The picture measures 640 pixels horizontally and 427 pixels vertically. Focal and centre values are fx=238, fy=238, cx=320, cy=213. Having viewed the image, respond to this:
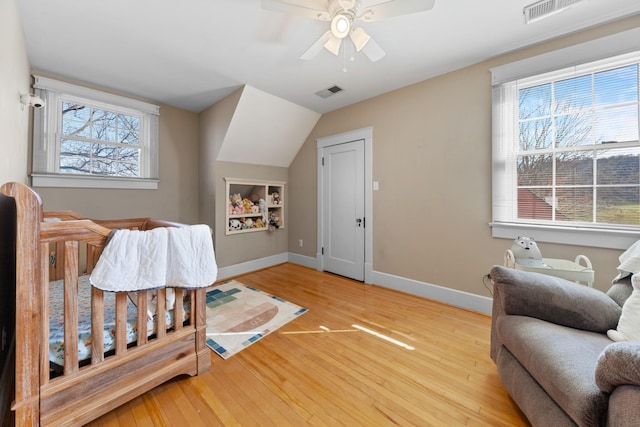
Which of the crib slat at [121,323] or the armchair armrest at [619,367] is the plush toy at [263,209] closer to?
the crib slat at [121,323]

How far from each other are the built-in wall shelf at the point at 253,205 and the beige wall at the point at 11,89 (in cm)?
181

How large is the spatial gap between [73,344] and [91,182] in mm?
2349

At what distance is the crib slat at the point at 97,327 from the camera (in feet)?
3.77

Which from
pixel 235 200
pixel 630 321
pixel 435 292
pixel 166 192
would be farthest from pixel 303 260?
pixel 630 321

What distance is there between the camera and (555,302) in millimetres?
1231

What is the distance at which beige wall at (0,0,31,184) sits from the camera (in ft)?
4.47

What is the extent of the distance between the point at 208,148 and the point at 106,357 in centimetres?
276

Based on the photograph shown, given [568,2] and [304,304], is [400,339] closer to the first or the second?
[304,304]

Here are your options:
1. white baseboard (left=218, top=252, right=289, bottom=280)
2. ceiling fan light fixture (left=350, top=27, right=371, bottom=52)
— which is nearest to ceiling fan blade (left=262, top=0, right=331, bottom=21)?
ceiling fan light fixture (left=350, top=27, right=371, bottom=52)

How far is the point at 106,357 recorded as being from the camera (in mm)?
1217

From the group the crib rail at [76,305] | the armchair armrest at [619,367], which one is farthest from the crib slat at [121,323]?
the armchair armrest at [619,367]

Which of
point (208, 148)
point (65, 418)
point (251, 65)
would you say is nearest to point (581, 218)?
point (251, 65)

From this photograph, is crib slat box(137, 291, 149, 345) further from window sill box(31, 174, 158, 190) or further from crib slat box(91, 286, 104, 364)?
window sill box(31, 174, 158, 190)

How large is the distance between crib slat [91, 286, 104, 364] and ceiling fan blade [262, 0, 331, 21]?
1.84 metres
